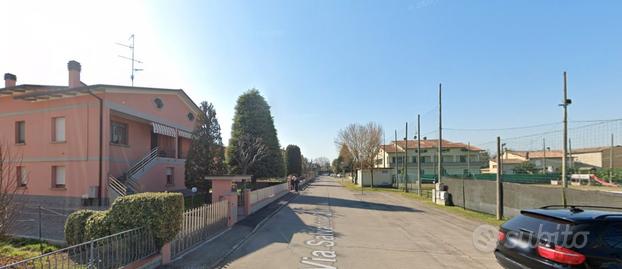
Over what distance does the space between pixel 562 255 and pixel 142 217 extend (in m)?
6.98

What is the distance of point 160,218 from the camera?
666 centimetres

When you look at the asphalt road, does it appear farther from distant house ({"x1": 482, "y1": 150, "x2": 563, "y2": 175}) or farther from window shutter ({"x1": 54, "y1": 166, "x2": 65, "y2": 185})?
distant house ({"x1": 482, "y1": 150, "x2": 563, "y2": 175})

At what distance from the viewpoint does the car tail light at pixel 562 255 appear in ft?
13.3

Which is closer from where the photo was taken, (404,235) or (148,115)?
(404,235)

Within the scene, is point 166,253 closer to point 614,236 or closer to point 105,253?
point 105,253

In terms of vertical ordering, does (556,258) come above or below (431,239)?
above

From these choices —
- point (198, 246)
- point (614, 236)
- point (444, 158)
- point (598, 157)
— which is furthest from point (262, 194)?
point (598, 157)

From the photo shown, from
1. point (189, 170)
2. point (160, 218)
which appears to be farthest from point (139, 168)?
point (160, 218)

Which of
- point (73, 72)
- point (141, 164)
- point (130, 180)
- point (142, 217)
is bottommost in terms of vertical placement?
point (130, 180)

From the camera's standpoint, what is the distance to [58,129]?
18.6 metres

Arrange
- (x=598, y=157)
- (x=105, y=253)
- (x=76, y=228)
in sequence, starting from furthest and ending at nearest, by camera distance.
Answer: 1. (x=598, y=157)
2. (x=76, y=228)
3. (x=105, y=253)

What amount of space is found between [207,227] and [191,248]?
1.55 metres

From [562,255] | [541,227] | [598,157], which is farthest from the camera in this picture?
[598,157]

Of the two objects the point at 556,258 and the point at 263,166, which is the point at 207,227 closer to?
the point at 556,258
